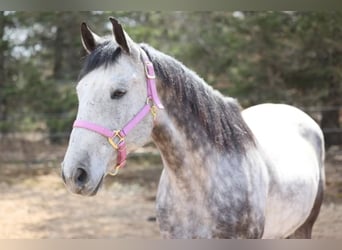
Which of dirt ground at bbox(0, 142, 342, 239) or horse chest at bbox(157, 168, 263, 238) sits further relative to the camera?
dirt ground at bbox(0, 142, 342, 239)

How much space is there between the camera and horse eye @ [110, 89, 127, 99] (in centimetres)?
133

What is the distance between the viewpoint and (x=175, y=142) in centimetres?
144

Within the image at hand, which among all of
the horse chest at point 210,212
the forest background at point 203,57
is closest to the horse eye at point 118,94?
the horse chest at point 210,212

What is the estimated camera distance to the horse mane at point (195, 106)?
1.43 metres

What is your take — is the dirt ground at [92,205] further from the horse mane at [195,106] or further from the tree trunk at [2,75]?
the horse mane at [195,106]

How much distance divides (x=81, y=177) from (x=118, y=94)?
0.82 feet

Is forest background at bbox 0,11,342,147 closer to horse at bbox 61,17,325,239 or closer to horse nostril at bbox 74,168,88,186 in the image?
horse at bbox 61,17,325,239

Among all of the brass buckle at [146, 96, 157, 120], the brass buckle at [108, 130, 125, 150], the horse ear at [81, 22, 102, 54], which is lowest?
the brass buckle at [108, 130, 125, 150]

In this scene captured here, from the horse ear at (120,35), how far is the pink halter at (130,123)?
0.24 feet

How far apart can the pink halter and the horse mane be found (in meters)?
0.04

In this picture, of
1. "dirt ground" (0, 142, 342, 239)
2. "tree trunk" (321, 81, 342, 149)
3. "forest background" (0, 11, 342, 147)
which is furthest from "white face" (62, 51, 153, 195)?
"tree trunk" (321, 81, 342, 149)

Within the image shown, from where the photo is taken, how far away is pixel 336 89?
13.5ft

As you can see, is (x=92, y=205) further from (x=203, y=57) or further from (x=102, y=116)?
(x=102, y=116)
